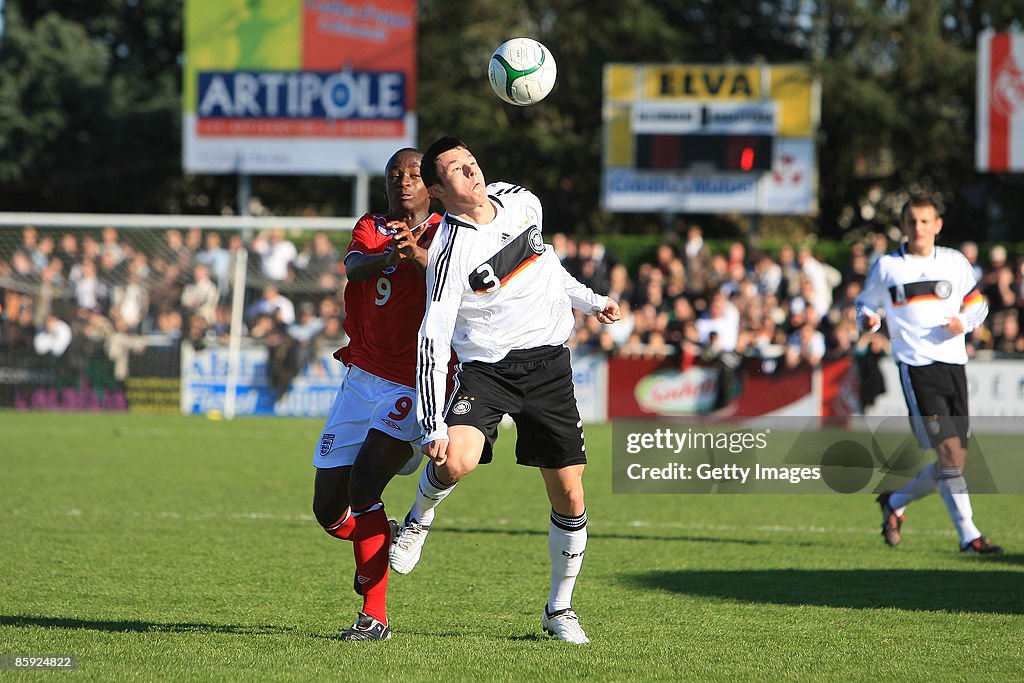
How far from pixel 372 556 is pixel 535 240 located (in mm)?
1661

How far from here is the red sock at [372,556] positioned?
582 cm

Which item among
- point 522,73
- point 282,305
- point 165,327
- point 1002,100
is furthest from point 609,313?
point 1002,100

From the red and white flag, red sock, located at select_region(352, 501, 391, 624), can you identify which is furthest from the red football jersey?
the red and white flag

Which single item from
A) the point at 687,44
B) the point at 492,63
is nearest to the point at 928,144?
the point at 687,44

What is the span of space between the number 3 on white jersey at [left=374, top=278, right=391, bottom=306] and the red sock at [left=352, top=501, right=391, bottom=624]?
3.14 ft

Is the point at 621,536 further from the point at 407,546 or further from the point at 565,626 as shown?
the point at 565,626

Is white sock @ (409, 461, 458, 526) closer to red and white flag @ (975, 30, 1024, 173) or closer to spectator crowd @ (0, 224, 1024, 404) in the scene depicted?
spectator crowd @ (0, 224, 1024, 404)

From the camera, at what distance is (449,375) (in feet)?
19.5

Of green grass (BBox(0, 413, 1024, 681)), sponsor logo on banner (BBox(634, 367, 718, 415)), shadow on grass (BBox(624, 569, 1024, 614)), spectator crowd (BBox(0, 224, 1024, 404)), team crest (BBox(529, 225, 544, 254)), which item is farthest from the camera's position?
spectator crowd (BBox(0, 224, 1024, 404))

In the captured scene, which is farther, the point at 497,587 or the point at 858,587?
the point at 858,587

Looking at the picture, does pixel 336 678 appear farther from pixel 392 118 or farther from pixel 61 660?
pixel 392 118

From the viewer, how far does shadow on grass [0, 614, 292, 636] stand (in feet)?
19.3

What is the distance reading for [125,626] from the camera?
19.6 feet

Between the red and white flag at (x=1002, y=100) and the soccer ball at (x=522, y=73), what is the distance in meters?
19.6
